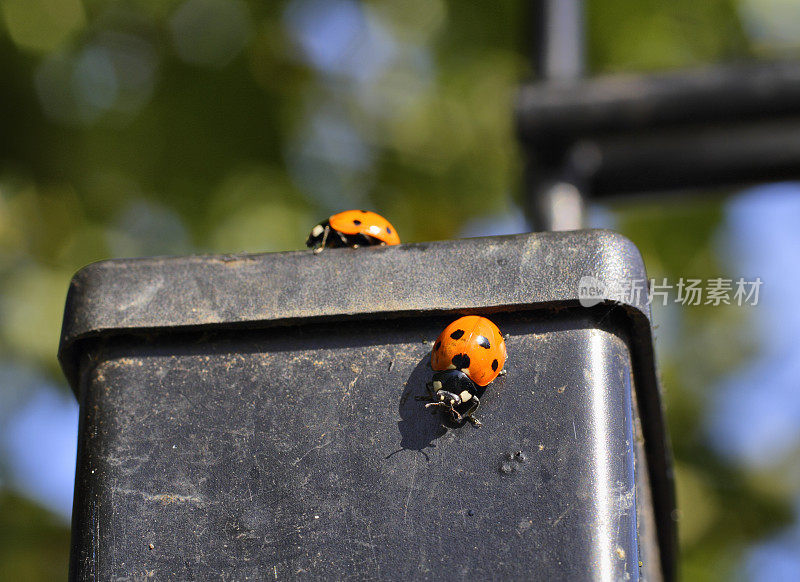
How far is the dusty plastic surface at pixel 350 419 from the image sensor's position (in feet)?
2.39

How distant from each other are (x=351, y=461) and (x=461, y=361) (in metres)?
0.13

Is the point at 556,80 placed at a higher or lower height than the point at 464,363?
higher

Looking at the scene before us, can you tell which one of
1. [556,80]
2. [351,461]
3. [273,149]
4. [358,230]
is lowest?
[351,461]

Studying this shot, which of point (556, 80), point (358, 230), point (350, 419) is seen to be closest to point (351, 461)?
point (350, 419)

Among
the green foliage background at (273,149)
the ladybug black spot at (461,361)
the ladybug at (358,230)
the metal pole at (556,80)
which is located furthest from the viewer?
the green foliage background at (273,149)

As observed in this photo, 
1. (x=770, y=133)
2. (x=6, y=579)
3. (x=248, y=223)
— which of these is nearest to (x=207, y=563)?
(x=770, y=133)

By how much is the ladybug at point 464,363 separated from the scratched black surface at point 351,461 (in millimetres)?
11

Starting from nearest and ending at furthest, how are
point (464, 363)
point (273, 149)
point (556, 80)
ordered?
point (464, 363), point (556, 80), point (273, 149)

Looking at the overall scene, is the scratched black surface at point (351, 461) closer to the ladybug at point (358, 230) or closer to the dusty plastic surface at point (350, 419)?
the dusty plastic surface at point (350, 419)

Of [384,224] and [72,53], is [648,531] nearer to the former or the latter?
[384,224]

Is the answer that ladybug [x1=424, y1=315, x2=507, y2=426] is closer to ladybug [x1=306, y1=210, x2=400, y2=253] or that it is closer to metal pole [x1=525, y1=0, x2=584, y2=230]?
ladybug [x1=306, y1=210, x2=400, y2=253]

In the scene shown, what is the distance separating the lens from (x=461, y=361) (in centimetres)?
73

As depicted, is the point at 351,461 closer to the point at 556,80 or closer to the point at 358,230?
the point at 358,230

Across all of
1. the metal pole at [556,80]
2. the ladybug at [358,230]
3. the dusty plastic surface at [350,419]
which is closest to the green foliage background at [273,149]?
the metal pole at [556,80]
